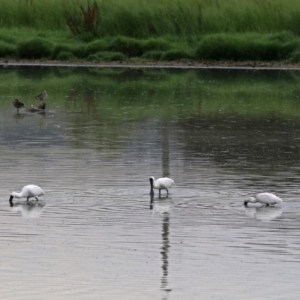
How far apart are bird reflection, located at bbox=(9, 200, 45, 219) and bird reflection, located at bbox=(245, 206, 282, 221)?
2.37 meters

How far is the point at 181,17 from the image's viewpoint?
42.0 m

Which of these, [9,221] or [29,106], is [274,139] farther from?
[9,221]

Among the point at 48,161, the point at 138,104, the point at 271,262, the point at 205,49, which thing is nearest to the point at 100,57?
the point at 205,49

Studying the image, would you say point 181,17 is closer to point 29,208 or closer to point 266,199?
point 266,199

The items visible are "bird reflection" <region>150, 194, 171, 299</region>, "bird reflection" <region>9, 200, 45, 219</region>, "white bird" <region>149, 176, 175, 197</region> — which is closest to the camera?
"bird reflection" <region>150, 194, 171, 299</region>

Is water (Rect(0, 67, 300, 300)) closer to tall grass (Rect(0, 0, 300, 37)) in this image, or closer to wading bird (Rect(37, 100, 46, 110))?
wading bird (Rect(37, 100, 46, 110))

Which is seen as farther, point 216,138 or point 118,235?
point 216,138

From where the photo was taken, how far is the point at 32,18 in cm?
4397

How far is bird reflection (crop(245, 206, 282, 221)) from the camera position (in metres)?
13.6

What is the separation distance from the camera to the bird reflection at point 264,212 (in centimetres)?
1365

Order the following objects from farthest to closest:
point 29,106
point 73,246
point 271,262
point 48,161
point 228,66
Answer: point 228,66
point 29,106
point 48,161
point 73,246
point 271,262

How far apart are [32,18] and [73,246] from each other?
32786 mm

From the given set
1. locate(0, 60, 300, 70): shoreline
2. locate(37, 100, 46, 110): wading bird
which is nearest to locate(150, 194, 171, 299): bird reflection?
locate(37, 100, 46, 110): wading bird

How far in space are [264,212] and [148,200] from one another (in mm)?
1460
